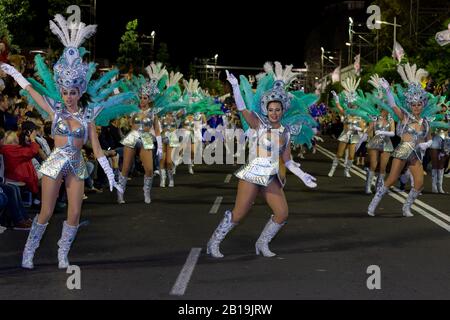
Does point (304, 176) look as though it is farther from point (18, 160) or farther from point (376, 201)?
point (18, 160)

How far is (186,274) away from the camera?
7.64 metres

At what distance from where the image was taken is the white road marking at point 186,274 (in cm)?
692

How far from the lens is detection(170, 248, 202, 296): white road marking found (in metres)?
6.92

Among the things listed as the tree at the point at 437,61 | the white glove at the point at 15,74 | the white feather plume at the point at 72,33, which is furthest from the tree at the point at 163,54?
the white glove at the point at 15,74

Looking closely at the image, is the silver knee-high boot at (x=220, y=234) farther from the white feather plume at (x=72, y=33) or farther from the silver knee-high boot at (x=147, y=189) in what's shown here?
the silver knee-high boot at (x=147, y=189)

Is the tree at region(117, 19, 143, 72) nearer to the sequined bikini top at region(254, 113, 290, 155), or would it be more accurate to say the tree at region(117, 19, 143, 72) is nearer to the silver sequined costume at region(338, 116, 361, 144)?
the silver sequined costume at region(338, 116, 361, 144)

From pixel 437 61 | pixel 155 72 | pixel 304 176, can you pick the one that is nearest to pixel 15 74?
pixel 304 176

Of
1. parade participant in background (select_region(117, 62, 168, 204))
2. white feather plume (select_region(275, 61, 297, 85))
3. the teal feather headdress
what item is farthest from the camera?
parade participant in background (select_region(117, 62, 168, 204))

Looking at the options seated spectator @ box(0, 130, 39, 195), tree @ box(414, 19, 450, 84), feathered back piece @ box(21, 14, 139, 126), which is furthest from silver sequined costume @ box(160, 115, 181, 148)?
tree @ box(414, 19, 450, 84)

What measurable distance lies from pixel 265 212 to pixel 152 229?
8.35 ft

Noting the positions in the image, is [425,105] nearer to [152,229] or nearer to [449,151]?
[152,229]

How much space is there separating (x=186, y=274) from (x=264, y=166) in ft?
5.15

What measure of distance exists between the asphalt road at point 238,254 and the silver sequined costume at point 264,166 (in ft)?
2.77
